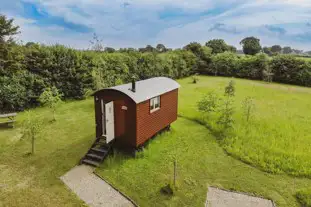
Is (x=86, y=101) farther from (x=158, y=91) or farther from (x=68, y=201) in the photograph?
(x=68, y=201)

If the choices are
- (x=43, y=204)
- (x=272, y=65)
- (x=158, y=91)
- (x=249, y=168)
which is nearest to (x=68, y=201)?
(x=43, y=204)

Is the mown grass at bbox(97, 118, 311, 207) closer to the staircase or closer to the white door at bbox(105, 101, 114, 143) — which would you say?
the staircase

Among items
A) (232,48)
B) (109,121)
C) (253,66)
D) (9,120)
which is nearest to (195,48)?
(253,66)

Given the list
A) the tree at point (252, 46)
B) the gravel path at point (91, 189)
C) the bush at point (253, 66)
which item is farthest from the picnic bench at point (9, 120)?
the tree at point (252, 46)

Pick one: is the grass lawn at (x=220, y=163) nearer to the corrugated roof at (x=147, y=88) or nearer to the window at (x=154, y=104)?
the window at (x=154, y=104)

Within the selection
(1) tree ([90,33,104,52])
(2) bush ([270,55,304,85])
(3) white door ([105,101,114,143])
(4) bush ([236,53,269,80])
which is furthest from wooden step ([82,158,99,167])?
(2) bush ([270,55,304,85])

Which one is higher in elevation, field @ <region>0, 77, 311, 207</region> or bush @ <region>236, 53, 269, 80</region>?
bush @ <region>236, 53, 269, 80</region>
